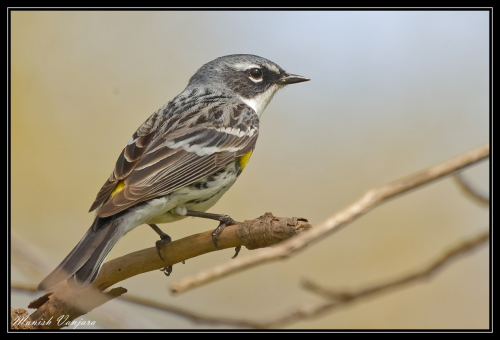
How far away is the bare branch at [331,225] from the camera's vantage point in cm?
163

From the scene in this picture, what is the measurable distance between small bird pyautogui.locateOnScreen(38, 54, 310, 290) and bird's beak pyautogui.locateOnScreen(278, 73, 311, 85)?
13 mm

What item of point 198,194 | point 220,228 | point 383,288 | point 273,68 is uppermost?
point 273,68

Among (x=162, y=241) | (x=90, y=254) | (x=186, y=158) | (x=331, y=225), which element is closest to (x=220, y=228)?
(x=162, y=241)

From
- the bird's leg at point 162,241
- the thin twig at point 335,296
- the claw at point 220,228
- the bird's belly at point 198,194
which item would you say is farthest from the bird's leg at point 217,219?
the thin twig at point 335,296

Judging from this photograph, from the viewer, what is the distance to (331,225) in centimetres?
169

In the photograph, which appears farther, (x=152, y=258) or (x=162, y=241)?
(x=162, y=241)

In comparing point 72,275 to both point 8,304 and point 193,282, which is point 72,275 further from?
point 193,282

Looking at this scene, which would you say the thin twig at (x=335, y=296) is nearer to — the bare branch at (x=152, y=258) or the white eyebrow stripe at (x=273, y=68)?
the bare branch at (x=152, y=258)

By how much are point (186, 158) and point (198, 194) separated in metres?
0.42

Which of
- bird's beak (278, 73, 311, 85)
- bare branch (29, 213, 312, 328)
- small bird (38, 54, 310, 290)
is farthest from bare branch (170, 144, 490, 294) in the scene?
bird's beak (278, 73, 311, 85)

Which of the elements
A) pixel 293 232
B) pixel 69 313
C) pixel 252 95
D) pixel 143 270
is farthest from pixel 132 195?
pixel 252 95

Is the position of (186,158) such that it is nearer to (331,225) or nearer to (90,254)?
(90,254)

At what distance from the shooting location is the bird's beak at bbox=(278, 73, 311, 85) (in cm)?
668

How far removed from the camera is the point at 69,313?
11.8 ft
